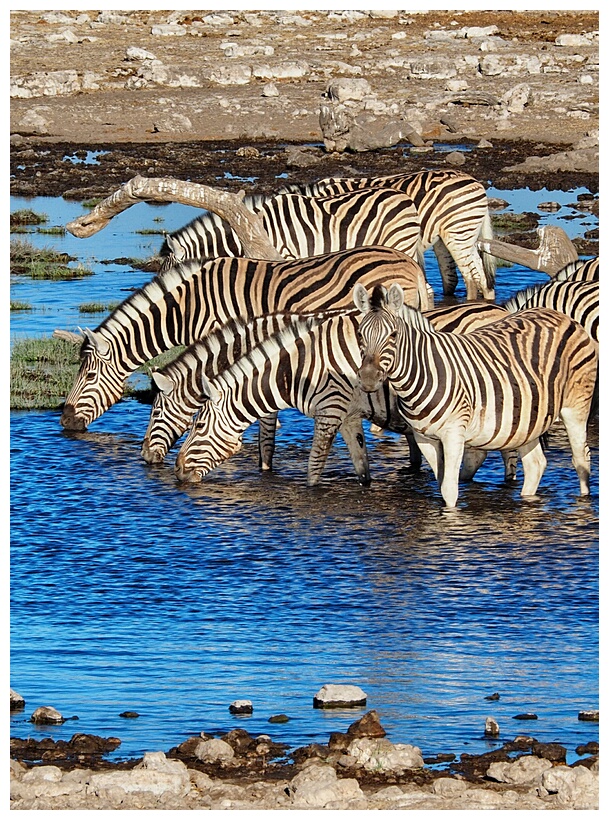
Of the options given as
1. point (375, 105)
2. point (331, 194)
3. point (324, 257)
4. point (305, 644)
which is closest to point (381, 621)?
point (305, 644)

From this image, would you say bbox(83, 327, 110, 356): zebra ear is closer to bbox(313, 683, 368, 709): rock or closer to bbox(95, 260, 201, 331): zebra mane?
bbox(95, 260, 201, 331): zebra mane

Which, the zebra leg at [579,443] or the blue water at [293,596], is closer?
the blue water at [293,596]

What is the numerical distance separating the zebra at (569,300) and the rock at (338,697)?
6.55 meters

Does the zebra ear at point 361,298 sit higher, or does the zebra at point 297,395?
the zebra ear at point 361,298

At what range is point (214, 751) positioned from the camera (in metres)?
7.63

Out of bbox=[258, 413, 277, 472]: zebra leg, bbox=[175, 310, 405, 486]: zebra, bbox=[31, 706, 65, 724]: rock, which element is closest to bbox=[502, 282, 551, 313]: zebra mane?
bbox=[175, 310, 405, 486]: zebra

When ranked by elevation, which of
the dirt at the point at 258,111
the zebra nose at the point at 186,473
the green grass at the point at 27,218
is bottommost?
the zebra nose at the point at 186,473

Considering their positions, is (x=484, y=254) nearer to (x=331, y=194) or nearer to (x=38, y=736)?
(x=331, y=194)

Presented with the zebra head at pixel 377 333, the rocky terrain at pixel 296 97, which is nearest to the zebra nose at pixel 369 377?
the zebra head at pixel 377 333

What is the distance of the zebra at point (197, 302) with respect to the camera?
14680 millimetres

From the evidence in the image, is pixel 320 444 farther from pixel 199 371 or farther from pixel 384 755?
pixel 384 755

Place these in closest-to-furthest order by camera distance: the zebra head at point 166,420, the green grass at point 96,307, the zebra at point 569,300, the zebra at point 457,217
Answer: the zebra head at point 166,420 → the zebra at point 569,300 → the green grass at point 96,307 → the zebra at point 457,217

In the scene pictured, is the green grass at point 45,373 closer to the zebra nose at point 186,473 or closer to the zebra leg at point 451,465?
the zebra nose at point 186,473

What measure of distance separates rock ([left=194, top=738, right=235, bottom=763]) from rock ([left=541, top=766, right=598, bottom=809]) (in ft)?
5.03
